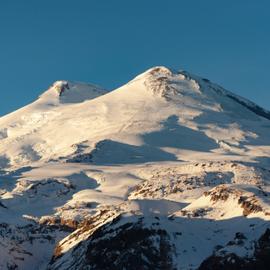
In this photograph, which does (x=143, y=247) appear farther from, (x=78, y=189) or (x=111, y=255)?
(x=78, y=189)

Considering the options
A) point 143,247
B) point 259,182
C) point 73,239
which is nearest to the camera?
point 143,247

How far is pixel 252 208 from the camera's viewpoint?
113 meters

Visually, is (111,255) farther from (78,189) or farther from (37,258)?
(78,189)

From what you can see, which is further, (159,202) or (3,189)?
(3,189)

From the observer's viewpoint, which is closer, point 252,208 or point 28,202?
point 252,208

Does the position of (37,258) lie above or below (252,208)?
below

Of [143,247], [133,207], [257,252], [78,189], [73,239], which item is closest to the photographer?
[257,252]

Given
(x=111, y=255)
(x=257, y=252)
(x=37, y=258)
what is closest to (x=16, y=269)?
(x=37, y=258)

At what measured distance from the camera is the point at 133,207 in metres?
144

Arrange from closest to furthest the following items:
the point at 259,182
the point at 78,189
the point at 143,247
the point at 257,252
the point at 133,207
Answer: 1. the point at 257,252
2. the point at 143,247
3. the point at 133,207
4. the point at 259,182
5. the point at 78,189

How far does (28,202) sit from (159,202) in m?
41.7

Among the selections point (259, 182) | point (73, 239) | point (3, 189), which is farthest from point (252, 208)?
point (3, 189)

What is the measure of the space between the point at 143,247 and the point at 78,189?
90.8m

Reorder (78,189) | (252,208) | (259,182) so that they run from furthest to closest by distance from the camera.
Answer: (78,189) → (259,182) → (252,208)
